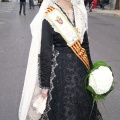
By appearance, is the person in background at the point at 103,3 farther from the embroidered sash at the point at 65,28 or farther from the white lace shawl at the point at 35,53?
the embroidered sash at the point at 65,28

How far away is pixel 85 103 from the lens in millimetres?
3074

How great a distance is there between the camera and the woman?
9.62ft

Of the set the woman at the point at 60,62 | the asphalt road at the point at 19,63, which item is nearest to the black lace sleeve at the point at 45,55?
the woman at the point at 60,62

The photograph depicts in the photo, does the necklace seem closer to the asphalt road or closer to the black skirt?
the black skirt

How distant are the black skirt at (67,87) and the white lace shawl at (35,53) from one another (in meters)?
0.15

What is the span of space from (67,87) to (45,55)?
1.20 feet

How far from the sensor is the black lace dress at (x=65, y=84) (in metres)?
2.97

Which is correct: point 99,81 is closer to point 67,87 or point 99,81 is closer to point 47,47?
point 67,87

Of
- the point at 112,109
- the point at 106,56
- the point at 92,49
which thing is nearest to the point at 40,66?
the point at 112,109

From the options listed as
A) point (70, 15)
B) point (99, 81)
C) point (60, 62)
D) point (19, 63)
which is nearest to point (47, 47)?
point (60, 62)

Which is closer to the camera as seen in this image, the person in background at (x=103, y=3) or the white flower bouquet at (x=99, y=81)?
the white flower bouquet at (x=99, y=81)

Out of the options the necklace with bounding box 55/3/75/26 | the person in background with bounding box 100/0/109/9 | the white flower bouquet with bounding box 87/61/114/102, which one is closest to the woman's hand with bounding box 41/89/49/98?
the white flower bouquet with bounding box 87/61/114/102

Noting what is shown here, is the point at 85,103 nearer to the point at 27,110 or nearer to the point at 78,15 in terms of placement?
the point at 27,110

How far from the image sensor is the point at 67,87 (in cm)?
304
